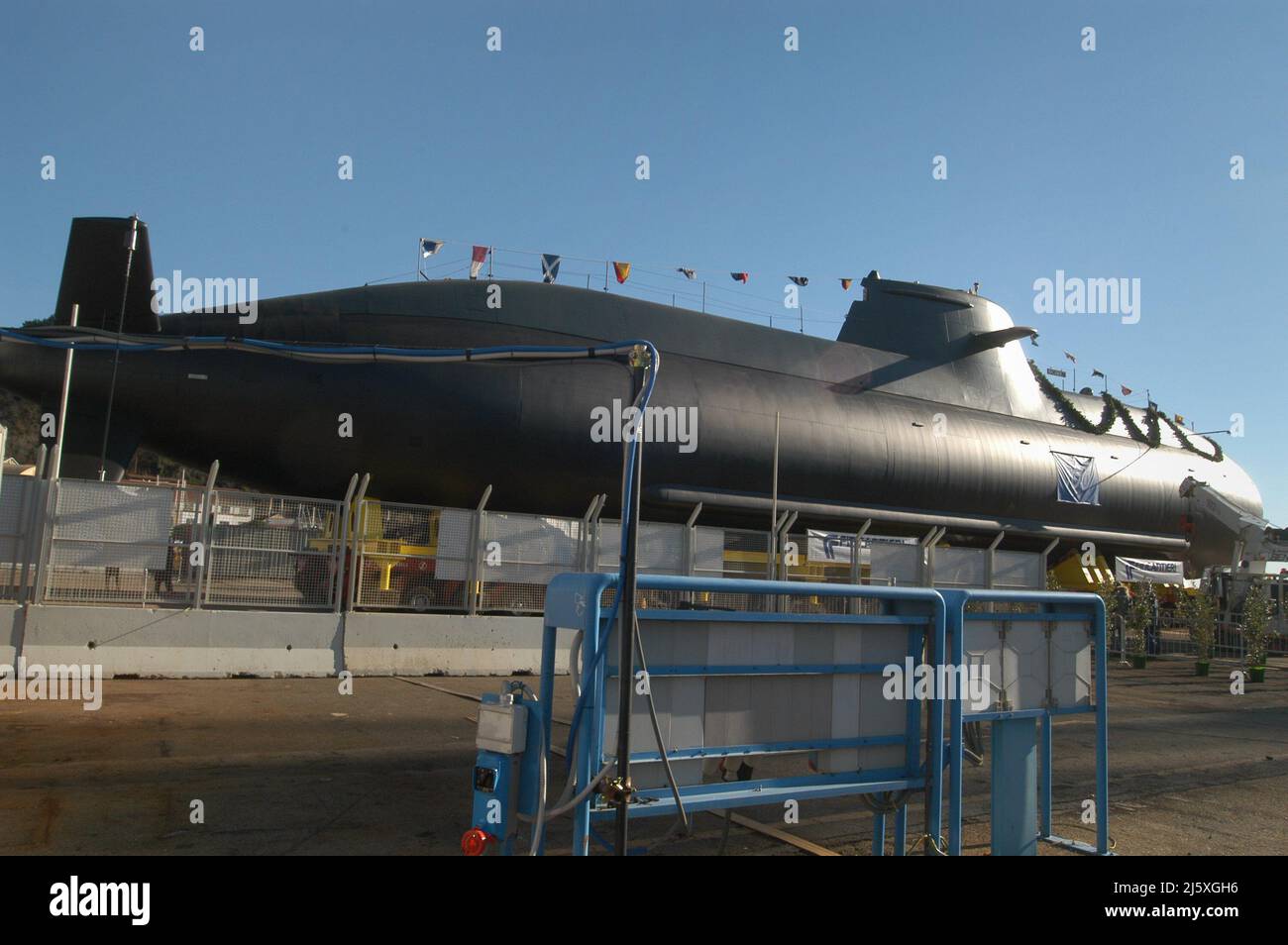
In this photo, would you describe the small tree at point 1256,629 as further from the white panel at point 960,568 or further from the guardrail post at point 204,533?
the guardrail post at point 204,533

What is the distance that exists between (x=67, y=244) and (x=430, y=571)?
7.94 m

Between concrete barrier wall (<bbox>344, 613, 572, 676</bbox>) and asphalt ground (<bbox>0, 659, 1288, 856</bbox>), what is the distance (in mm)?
1818

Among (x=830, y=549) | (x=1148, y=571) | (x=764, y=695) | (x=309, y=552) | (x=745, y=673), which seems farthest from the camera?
(x=1148, y=571)

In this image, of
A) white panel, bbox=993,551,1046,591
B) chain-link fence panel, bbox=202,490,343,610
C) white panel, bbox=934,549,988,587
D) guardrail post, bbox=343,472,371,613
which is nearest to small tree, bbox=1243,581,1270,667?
white panel, bbox=993,551,1046,591

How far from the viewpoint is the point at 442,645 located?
1486 centimetres

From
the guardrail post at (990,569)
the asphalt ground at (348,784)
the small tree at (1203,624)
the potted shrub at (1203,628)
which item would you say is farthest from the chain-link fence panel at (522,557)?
the small tree at (1203,624)

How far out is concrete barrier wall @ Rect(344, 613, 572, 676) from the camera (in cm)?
1420

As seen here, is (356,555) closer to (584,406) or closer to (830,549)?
(584,406)

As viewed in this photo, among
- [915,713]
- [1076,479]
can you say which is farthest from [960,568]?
[915,713]

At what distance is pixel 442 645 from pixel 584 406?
Answer: 5652 mm

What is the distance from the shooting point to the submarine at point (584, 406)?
50.6 feet

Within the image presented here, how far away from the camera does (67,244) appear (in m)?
15.1

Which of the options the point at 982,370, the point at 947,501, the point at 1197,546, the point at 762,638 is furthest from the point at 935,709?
the point at 1197,546
